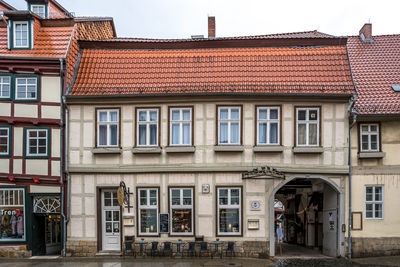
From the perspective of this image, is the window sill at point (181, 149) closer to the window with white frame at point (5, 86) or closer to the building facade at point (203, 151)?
the building facade at point (203, 151)

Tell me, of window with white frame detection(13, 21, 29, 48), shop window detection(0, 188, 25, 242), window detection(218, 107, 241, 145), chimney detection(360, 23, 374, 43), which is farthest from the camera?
chimney detection(360, 23, 374, 43)

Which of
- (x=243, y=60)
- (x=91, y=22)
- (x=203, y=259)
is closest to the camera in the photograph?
(x=203, y=259)

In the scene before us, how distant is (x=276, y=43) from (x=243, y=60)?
1688 millimetres

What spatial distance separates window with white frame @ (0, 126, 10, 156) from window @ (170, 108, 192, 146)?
21.2 ft

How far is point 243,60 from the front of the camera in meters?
19.8

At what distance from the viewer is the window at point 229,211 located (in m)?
18.5

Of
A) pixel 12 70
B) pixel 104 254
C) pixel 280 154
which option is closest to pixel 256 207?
pixel 280 154

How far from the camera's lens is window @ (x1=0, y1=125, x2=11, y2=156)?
18891 millimetres

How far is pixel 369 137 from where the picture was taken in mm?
18750

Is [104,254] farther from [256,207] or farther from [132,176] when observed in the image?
[256,207]

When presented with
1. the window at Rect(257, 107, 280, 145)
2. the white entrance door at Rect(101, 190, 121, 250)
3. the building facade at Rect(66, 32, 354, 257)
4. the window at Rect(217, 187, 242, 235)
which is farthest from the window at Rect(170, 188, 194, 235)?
the window at Rect(257, 107, 280, 145)

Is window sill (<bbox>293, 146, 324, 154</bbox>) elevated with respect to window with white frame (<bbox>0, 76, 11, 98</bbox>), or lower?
lower

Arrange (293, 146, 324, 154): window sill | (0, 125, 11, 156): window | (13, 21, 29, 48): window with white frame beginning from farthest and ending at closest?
(13, 21, 29, 48): window with white frame < (0, 125, 11, 156): window < (293, 146, 324, 154): window sill

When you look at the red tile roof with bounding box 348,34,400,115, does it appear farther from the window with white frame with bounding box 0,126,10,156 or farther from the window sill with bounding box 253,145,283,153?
the window with white frame with bounding box 0,126,10,156
